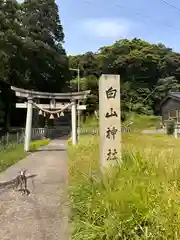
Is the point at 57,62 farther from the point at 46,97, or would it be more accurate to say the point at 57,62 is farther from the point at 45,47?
the point at 46,97

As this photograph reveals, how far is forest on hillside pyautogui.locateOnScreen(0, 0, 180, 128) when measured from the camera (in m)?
28.9

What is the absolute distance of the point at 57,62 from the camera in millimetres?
38781

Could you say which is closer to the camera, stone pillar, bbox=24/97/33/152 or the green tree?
stone pillar, bbox=24/97/33/152

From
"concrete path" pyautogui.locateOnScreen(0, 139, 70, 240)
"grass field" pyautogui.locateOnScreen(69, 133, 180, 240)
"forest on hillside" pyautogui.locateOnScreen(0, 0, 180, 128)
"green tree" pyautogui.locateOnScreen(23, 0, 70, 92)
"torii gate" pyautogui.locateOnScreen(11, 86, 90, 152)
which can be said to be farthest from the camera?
"green tree" pyautogui.locateOnScreen(23, 0, 70, 92)

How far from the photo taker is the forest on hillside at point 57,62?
28944mm

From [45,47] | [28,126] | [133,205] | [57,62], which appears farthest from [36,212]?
[57,62]

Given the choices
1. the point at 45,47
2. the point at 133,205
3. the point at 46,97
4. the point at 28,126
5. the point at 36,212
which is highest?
the point at 45,47

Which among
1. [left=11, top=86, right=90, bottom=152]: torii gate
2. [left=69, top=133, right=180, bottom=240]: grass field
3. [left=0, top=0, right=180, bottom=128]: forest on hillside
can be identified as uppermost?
[left=0, top=0, right=180, bottom=128]: forest on hillside

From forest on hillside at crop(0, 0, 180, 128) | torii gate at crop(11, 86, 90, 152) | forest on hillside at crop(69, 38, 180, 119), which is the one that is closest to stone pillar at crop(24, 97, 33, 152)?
torii gate at crop(11, 86, 90, 152)

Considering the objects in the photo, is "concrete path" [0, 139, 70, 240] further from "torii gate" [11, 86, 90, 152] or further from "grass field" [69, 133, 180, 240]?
"torii gate" [11, 86, 90, 152]

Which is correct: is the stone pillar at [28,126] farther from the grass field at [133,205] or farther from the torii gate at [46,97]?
the grass field at [133,205]

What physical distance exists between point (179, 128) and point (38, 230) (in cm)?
2622

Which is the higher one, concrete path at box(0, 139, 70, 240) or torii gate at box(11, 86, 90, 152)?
torii gate at box(11, 86, 90, 152)

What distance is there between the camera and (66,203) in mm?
5574
